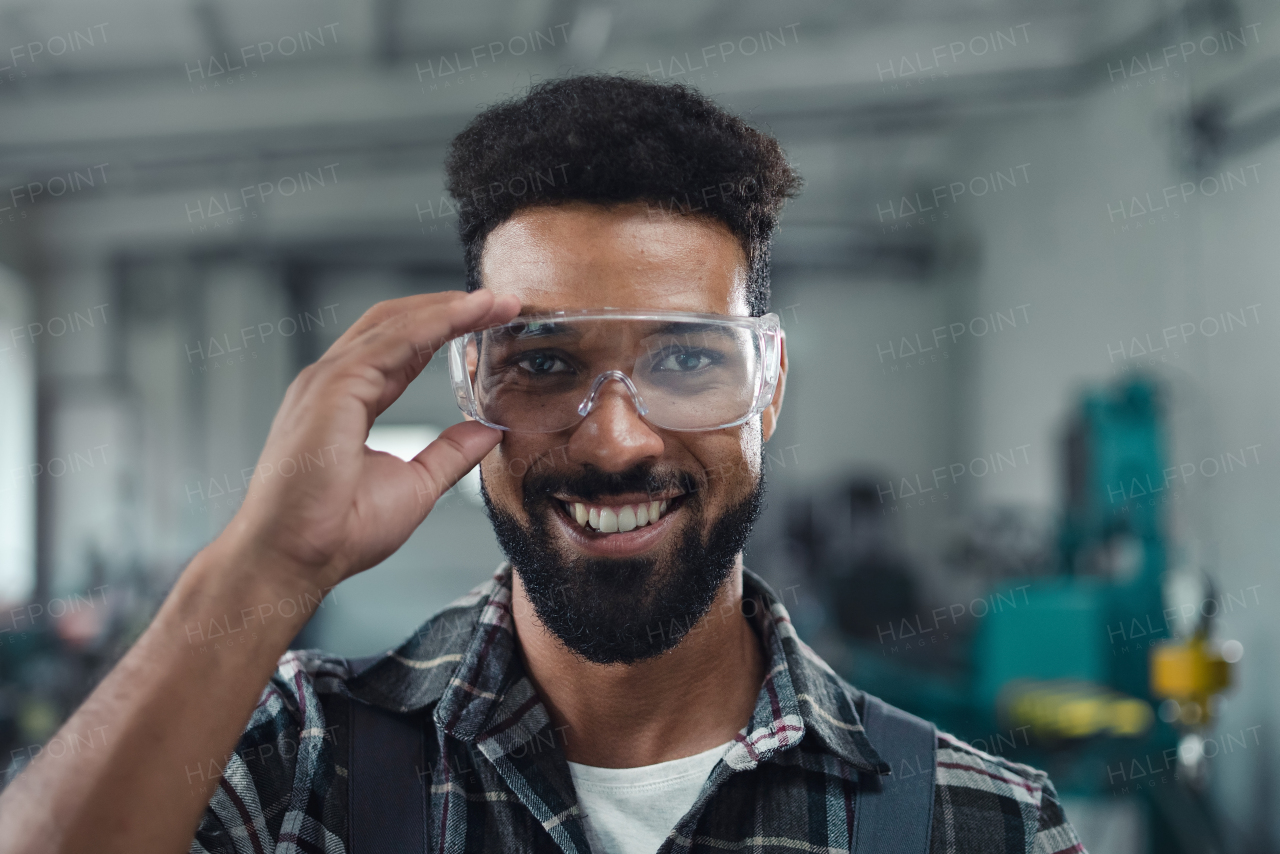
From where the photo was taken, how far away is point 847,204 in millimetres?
8445

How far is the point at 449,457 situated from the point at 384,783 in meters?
0.46

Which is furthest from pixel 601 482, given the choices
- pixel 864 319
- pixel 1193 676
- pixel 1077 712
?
pixel 864 319

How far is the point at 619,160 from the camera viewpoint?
1396 mm

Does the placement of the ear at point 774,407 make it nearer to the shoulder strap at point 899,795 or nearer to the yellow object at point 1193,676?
the shoulder strap at point 899,795

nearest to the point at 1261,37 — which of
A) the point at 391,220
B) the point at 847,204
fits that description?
the point at 847,204

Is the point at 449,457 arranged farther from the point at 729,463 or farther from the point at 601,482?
the point at 729,463

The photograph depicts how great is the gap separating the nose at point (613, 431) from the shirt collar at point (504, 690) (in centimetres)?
32

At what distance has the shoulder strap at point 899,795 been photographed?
125 centimetres

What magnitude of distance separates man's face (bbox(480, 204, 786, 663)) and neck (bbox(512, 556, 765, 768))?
0.23ft

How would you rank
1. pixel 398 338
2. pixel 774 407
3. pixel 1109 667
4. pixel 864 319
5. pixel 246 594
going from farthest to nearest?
pixel 864 319, pixel 1109 667, pixel 774 407, pixel 398 338, pixel 246 594

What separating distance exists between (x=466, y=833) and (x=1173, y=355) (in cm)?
508

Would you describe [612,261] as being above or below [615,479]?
above

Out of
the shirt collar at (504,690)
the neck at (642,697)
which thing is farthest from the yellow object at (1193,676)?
the neck at (642,697)

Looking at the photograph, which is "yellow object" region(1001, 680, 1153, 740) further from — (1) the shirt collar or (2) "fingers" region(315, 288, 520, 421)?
(2) "fingers" region(315, 288, 520, 421)
